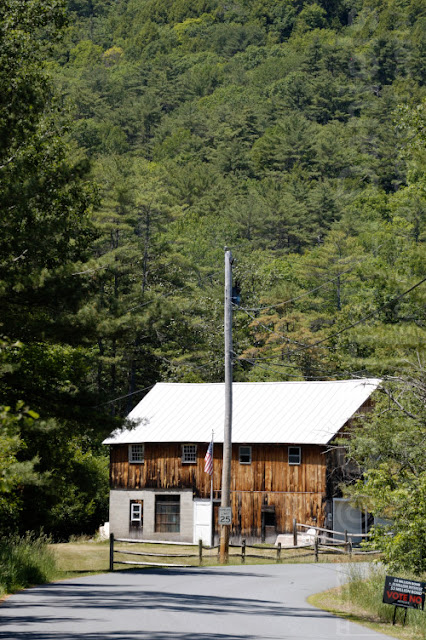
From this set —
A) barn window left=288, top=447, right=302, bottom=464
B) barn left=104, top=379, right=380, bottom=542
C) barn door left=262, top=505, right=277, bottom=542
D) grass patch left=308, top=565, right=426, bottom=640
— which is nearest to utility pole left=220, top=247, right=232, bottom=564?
barn left=104, top=379, right=380, bottom=542

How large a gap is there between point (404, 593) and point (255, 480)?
31.2 m

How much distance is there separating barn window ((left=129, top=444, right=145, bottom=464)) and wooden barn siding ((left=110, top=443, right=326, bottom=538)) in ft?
1.00

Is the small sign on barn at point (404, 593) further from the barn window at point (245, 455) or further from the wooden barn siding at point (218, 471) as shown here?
the barn window at point (245, 455)

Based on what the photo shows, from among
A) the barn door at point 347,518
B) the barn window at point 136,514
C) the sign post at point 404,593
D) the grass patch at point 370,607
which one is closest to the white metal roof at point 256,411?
the barn window at point 136,514

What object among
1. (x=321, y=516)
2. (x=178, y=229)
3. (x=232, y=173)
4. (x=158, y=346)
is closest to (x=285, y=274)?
(x=158, y=346)

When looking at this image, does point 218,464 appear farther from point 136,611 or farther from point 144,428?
point 136,611

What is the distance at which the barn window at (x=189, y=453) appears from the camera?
52438 mm

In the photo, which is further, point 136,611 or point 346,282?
point 346,282

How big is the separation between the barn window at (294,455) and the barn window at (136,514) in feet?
29.3

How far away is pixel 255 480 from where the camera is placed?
50156mm

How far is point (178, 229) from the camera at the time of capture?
10769cm

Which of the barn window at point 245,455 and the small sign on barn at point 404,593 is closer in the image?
the small sign on barn at point 404,593

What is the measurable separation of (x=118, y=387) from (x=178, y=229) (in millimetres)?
34903

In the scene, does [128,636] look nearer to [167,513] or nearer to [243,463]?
[243,463]
